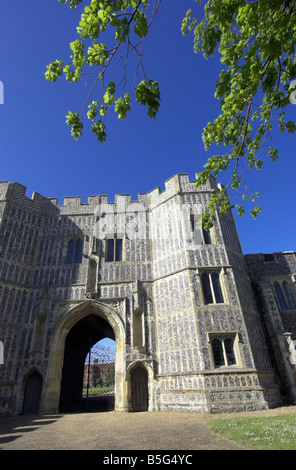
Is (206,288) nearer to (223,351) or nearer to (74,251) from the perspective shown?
(223,351)

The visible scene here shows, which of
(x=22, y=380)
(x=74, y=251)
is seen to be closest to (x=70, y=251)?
(x=74, y=251)

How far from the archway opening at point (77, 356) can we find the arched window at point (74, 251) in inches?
132

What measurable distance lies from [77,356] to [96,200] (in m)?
10.5

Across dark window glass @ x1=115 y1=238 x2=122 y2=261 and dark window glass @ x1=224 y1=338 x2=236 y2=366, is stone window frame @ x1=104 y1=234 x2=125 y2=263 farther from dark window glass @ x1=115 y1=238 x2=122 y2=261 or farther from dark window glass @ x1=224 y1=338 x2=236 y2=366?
dark window glass @ x1=224 y1=338 x2=236 y2=366

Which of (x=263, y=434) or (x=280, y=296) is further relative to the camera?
(x=280, y=296)

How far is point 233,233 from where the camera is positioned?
1479 cm

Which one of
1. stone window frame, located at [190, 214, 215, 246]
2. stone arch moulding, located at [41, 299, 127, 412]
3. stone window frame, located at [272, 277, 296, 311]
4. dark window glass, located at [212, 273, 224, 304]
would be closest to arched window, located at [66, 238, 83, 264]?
stone arch moulding, located at [41, 299, 127, 412]

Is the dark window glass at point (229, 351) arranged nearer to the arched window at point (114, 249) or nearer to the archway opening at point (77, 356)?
the arched window at point (114, 249)

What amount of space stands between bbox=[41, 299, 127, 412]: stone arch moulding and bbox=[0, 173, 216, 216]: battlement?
242 inches

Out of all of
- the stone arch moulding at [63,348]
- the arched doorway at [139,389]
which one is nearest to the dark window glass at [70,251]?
the stone arch moulding at [63,348]

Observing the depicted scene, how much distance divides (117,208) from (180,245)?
17.3 ft

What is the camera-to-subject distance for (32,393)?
11891mm

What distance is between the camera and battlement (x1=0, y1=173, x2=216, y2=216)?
50.0 feet
